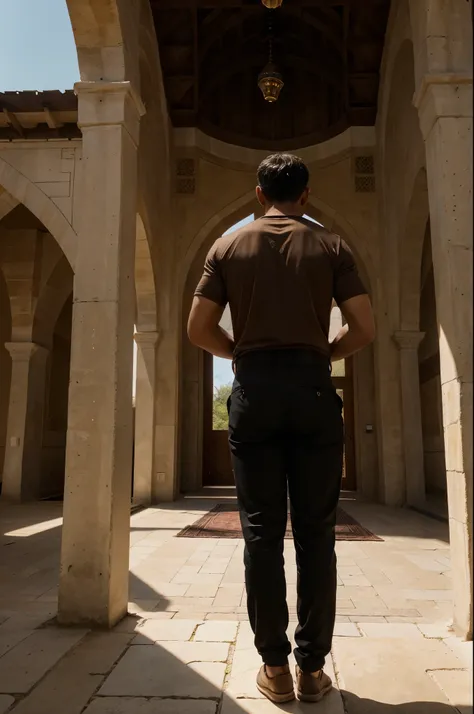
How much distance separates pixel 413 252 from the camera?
862cm

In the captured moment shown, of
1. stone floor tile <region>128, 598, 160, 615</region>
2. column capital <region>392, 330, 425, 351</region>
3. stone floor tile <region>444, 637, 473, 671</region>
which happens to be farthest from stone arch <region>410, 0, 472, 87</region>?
column capital <region>392, 330, 425, 351</region>

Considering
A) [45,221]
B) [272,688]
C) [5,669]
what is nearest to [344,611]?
[272,688]

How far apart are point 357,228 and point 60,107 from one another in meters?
5.48

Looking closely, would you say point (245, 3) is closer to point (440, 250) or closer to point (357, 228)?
point (357, 228)

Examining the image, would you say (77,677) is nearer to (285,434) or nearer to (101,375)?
(285,434)

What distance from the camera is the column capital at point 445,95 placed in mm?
3104

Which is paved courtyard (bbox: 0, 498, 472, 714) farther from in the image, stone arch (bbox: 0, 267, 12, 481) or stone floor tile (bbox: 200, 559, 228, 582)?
stone arch (bbox: 0, 267, 12, 481)

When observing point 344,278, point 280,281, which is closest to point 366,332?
point 344,278

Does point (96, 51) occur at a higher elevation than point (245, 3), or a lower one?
lower

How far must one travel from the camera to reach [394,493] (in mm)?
8898

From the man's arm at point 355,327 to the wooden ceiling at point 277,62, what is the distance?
7602 millimetres

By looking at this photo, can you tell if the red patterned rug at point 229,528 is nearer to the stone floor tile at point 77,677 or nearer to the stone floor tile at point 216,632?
the stone floor tile at point 216,632

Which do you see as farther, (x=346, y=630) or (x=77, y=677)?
(x=346, y=630)

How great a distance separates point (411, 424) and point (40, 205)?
6.22 meters
